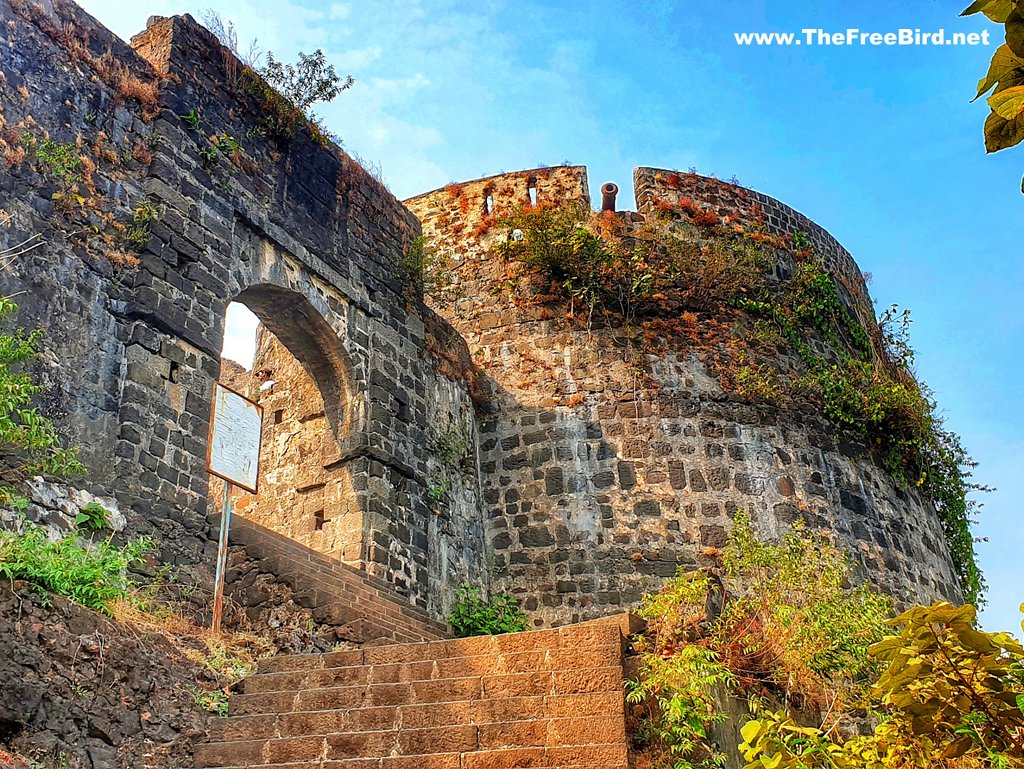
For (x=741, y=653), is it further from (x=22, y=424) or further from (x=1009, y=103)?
(x=1009, y=103)

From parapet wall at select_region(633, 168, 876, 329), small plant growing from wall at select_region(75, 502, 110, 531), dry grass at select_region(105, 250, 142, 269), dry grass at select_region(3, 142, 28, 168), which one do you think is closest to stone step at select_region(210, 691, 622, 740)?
small plant growing from wall at select_region(75, 502, 110, 531)

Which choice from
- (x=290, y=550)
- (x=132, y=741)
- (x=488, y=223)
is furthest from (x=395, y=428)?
(x=132, y=741)

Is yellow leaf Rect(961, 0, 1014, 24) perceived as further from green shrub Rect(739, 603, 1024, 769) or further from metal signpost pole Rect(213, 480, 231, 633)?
metal signpost pole Rect(213, 480, 231, 633)

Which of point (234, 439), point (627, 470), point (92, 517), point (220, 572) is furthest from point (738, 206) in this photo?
point (92, 517)

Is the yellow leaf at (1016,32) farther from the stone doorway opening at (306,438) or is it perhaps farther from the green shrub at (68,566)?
the stone doorway opening at (306,438)

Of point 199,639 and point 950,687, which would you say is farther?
point 199,639

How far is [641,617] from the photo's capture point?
5.82m

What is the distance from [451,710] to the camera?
A: 5266 mm

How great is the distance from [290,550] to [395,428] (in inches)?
92.1

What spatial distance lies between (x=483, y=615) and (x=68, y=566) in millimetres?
5266

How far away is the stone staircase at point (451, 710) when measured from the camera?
16.3ft

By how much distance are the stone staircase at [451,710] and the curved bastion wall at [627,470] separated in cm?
502

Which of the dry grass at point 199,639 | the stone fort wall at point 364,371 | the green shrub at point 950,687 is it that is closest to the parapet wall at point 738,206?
the stone fort wall at point 364,371

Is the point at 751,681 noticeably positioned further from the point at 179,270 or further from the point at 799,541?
the point at 179,270
